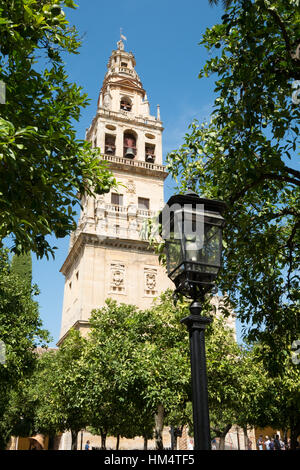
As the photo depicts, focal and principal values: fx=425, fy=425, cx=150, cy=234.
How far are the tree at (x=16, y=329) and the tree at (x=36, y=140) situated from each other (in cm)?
941

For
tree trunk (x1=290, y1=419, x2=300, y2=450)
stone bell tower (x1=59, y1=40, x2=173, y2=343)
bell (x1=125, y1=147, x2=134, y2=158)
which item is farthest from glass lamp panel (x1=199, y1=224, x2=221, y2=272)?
bell (x1=125, y1=147, x2=134, y2=158)

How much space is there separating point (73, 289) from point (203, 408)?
99.5 ft

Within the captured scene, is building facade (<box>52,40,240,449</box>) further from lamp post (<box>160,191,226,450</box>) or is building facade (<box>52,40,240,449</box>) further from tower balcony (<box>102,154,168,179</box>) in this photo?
lamp post (<box>160,191,226,450</box>)

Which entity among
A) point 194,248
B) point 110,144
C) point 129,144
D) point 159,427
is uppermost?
point 129,144

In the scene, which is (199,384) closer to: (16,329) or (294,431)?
(16,329)

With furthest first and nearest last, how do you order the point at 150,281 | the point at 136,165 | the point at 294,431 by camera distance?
the point at 136,165 < the point at 150,281 < the point at 294,431

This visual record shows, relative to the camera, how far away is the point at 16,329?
16969 millimetres

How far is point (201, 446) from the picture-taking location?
11.5 feet

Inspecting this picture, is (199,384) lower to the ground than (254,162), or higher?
lower

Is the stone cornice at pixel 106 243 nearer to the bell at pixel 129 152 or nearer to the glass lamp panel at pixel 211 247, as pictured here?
the bell at pixel 129 152

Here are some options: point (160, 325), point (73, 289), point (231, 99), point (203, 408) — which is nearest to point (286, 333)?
point (231, 99)

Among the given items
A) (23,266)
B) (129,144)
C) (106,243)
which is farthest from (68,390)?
(129,144)

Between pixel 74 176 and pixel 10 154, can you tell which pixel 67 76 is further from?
pixel 10 154

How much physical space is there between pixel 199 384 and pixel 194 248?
131 cm
